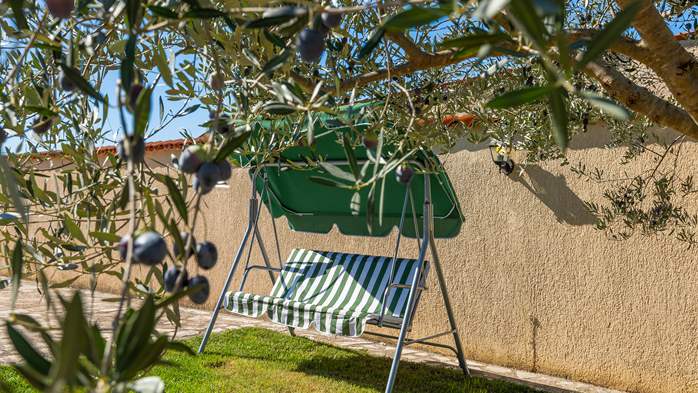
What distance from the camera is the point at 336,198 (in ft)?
18.7

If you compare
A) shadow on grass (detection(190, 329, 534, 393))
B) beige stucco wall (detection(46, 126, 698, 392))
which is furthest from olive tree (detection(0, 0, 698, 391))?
shadow on grass (detection(190, 329, 534, 393))

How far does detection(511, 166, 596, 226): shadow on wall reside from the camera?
525 centimetres

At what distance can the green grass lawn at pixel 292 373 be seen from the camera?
4.83 metres

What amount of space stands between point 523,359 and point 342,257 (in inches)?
72.3

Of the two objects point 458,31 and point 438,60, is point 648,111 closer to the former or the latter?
point 438,60

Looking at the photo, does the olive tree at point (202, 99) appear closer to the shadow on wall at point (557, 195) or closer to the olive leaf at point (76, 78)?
the olive leaf at point (76, 78)

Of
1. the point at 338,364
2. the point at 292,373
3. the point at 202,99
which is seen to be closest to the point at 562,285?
the point at 338,364

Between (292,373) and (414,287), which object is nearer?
(414,287)

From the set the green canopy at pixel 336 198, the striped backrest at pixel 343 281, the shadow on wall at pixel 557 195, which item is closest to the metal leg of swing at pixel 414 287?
the green canopy at pixel 336 198

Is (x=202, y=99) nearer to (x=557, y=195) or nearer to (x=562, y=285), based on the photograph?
(x=557, y=195)

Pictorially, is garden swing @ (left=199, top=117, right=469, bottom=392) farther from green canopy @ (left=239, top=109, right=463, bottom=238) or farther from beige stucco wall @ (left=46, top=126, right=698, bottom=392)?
beige stucco wall @ (left=46, top=126, right=698, bottom=392)

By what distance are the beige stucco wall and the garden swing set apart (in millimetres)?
468

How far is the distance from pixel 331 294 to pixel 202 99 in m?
4.39

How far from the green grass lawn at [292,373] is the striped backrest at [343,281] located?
1.71ft
